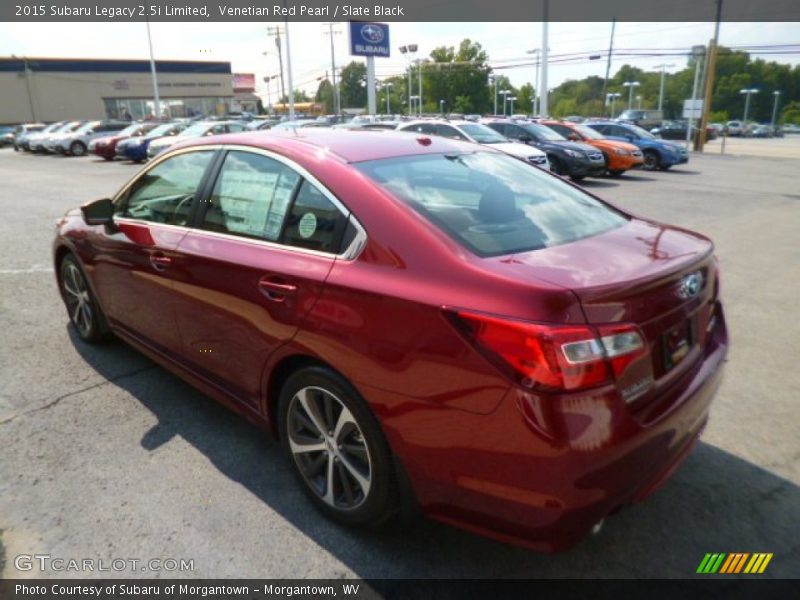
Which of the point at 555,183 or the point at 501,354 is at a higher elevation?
the point at 555,183

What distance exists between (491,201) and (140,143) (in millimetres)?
24634

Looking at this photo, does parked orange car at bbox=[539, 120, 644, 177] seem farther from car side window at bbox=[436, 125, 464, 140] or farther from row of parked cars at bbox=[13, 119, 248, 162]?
row of parked cars at bbox=[13, 119, 248, 162]

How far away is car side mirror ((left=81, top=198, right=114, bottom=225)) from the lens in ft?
12.8

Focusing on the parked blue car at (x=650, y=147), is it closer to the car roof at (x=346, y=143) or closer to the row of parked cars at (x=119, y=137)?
the row of parked cars at (x=119, y=137)

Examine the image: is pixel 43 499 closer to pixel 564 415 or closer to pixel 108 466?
pixel 108 466

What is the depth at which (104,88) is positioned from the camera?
2591 inches

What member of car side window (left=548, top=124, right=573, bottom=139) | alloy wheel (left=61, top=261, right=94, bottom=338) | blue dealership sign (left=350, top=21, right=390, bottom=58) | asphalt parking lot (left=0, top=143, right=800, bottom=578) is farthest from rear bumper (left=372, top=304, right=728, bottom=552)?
blue dealership sign (left=350, top=21, right=390, bottom=58)

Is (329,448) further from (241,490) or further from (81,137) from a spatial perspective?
(81,137)

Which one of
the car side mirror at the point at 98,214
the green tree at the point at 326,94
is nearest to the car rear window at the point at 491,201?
the car side mirror at the point at 98,214

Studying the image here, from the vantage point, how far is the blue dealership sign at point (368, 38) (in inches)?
1284

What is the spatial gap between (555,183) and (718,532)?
1.85 m

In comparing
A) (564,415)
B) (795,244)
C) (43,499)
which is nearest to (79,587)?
(43,499)

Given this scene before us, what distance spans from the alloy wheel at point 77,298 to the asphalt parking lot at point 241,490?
0.59 feet

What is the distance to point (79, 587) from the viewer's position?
7.84 feet
